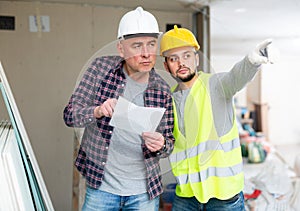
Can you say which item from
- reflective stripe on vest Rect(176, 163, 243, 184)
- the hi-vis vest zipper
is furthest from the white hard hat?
reflective stripe on vest Rect(176, 163, 243, 184)

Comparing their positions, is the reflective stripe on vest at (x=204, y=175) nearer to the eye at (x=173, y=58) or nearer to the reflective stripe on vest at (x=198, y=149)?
the reflective stripe on vest at (x=198, y=149)

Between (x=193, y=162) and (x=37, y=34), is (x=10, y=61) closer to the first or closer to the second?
(x=37, y=34)

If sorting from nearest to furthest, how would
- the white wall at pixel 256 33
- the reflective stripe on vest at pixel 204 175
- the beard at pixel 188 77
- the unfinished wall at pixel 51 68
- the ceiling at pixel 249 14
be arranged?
the beard at pixel 188 77 → the reflective stripe on vest at pixel 204 175 → the ceiling at pixel 249 14 → the white wall at pixel 256 33 → the unfinished wall at pixel 51 68

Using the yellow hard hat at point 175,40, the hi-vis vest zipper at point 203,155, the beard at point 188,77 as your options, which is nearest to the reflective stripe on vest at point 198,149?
the hi-vis vest zipper at point 203,155

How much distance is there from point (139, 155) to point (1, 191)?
46 centimetres

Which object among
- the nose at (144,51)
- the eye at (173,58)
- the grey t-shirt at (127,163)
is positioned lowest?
the grey t-shirt at (127,163)

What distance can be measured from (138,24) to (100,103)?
28 centimetres

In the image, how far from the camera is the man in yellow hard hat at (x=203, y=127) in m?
1.29

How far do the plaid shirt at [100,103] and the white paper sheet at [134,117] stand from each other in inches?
1.0

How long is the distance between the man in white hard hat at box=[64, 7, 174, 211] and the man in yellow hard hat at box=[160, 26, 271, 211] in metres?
0.06

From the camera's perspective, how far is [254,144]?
12.7 feet

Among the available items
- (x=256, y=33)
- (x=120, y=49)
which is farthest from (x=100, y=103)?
(x=256, y=33)

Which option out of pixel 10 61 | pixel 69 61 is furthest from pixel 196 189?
pixel 10 61

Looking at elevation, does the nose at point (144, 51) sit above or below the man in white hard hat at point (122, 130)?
above
